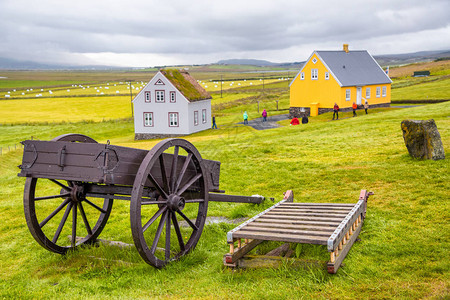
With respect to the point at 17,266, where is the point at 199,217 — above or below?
above

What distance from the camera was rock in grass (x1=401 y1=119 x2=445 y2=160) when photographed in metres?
13.1

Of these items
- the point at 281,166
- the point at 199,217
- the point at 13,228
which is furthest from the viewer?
the point at 281,166

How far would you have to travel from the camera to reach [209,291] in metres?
6.34

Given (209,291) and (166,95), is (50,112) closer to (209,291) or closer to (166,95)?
(166,95)

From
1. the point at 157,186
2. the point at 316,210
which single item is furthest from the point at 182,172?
the point at 316,210

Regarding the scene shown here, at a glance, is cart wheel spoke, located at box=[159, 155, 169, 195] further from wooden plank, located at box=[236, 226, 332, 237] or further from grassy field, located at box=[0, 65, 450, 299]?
wooden plank, located at box=[236, 226, 332, 237]

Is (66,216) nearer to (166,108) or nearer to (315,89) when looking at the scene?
(166,108)

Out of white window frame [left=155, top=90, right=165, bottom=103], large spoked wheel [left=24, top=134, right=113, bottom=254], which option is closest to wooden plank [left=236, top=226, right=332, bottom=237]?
large spoked wheel [left=24, top=134, right=113, bottom=254]

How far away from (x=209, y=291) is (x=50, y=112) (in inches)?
3491

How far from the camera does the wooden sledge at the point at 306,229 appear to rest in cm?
657

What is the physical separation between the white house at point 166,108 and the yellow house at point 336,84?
12.9 metres

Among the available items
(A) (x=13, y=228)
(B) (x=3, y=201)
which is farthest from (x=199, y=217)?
(B) (x=3, y=201)

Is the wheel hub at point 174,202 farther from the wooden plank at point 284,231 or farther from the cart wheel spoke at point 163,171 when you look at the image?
the wooden plank at point 284,231

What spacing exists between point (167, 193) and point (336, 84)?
Result: 46.7m
